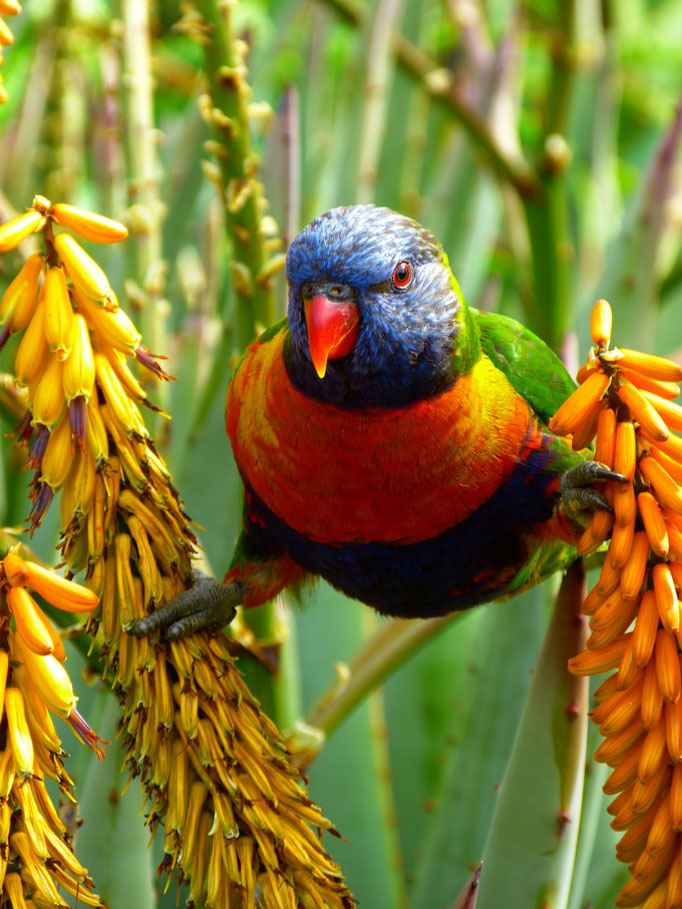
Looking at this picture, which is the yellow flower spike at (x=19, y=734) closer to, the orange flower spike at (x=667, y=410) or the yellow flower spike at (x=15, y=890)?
the yellow flower spike at (x=15, y=890)

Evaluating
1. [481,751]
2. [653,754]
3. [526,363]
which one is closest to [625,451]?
[653,754]

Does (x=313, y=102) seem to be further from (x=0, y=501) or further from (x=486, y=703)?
(x=486, y=703)

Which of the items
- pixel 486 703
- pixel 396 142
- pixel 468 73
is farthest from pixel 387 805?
pixel 468 73

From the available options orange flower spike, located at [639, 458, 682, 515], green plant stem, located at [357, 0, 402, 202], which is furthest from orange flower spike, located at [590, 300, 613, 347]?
green plant stem, located at [357, 0, 402, 202]

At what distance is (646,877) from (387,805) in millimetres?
808

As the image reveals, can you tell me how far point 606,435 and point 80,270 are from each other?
1.41 ft

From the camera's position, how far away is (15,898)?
0.67 meters

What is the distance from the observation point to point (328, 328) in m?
1.09

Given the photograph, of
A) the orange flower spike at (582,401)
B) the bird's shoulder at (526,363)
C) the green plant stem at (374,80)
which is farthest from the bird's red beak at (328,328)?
the green plant stem at (374,80)

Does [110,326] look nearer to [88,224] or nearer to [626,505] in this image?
[88,224]

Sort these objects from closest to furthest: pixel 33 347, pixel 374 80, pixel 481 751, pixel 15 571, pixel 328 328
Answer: pixel 15 571, pixel 33 347, pixel 328 328, pixel 481 751, pixel 374 80

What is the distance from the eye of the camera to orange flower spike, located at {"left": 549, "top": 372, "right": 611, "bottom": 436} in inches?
30.6

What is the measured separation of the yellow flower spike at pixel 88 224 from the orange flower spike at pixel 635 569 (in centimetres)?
46

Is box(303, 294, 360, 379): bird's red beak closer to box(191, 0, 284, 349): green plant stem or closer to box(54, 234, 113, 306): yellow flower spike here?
box(191, 0, 284, 349): green plant stem
